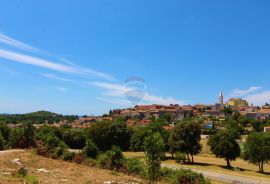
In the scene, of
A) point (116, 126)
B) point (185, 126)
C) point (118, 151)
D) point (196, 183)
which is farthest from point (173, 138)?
point (196, 183)

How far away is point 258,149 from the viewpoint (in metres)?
52.7

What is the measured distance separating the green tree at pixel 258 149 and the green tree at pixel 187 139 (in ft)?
30.3

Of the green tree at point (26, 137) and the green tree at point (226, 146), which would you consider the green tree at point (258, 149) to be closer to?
the green tree at point (226, 146)

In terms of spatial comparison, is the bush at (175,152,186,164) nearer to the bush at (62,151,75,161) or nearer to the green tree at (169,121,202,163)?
the green tree at (169,121,202,163)

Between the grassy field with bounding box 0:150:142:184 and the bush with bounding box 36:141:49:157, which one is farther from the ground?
the bush with bounding box 36:141:49:157

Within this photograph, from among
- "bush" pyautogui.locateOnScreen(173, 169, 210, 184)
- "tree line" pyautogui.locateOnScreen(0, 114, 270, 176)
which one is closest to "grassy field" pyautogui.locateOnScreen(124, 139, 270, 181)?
"tree line" pyautogui.locateOnScreen(0, 114, 270, 176)

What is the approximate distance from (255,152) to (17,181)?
47.2m

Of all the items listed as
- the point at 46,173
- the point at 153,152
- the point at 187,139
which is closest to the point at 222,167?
the point at 187,139

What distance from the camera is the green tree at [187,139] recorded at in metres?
59.0

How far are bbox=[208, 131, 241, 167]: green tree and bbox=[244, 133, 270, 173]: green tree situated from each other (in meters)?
2.18

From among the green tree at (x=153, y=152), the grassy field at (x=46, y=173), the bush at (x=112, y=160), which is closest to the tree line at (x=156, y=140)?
the green tree at (x=153, y=152)

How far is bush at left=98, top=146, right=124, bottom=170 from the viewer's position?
28.8 metres

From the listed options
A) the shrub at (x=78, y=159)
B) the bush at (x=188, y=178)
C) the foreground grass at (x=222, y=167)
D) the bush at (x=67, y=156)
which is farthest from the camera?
the foreground grass at (x=222, y=167)

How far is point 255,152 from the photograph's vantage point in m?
53.3
